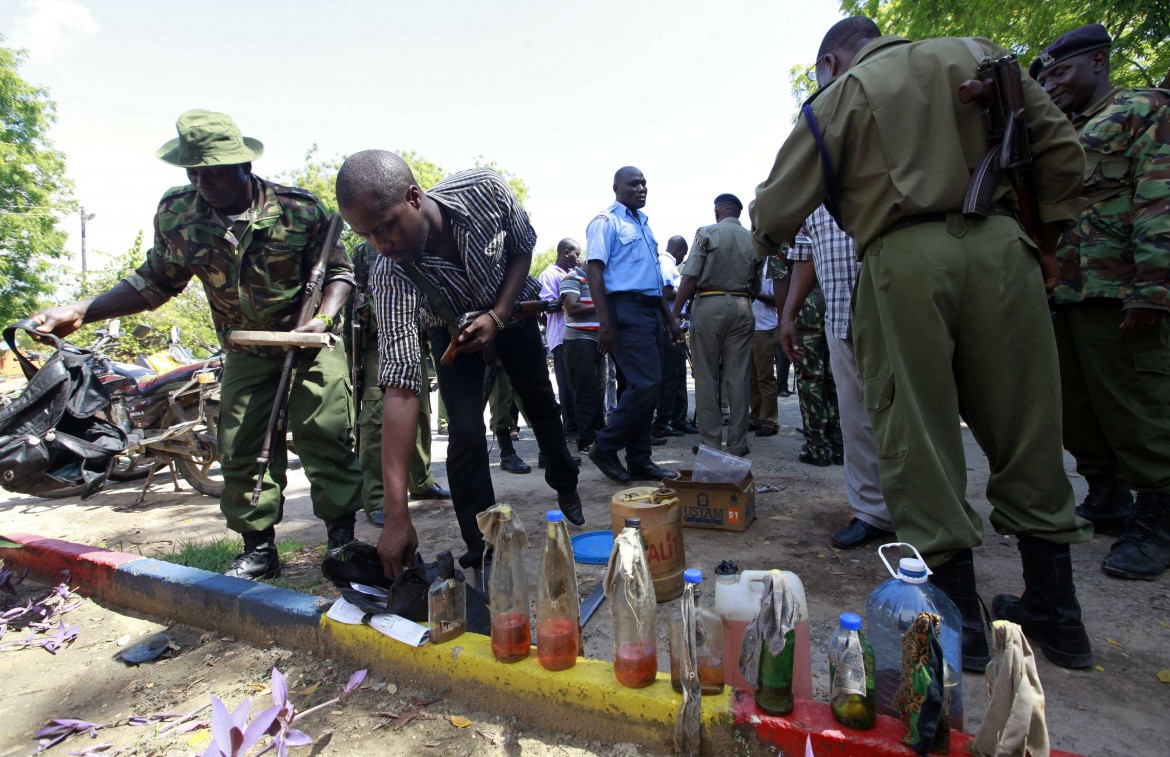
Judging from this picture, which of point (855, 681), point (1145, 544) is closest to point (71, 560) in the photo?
point (855, 681)

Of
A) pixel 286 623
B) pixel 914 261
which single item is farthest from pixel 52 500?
pixel 914 261

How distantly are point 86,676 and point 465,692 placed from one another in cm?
158

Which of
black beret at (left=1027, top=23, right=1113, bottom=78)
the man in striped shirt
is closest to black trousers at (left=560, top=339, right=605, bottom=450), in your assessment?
the man in striped shirt

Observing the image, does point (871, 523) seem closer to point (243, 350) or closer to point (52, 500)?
point (243, 350)

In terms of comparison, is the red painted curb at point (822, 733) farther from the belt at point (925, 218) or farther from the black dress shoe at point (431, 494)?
the black dress shoe at point (431, 494)

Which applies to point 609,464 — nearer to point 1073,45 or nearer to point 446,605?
point 446,605

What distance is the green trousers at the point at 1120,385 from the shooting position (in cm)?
263

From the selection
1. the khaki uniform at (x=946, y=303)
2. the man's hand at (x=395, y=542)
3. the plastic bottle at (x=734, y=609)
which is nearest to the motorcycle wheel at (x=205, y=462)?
the man's hand at (x=395, y=542)

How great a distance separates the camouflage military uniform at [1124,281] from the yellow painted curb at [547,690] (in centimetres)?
235

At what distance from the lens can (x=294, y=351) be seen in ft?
10.1

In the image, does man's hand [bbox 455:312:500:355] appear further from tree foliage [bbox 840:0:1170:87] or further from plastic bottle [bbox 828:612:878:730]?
tree foliage [bbox 840:0:1170:87]

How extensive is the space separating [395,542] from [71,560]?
227 centimetres

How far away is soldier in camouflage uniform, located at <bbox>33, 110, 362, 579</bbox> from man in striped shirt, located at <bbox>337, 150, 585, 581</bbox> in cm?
71

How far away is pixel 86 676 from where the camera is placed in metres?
2.35
